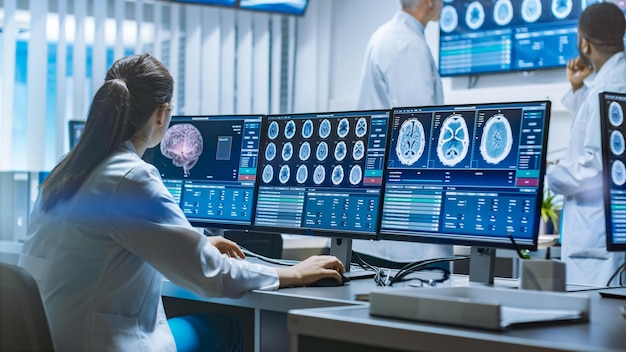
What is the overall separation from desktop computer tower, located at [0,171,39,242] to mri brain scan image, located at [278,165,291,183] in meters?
2.10

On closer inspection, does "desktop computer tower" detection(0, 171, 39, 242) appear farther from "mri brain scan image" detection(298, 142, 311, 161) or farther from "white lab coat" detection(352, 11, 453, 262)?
"mri brain scan image" detection(298, 142, 311, 161)

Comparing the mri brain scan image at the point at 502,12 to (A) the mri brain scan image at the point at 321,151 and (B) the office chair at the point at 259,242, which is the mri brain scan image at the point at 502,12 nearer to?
(B) the office chair at the point at 259,242

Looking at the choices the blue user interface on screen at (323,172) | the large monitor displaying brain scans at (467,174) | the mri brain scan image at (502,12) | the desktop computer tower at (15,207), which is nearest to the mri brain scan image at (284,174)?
the blue user interface on screen at (323,172)

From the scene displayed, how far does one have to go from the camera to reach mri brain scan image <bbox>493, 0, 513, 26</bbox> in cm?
464

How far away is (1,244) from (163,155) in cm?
153

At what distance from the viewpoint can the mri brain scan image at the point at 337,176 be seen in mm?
2391

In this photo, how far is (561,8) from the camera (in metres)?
4.44

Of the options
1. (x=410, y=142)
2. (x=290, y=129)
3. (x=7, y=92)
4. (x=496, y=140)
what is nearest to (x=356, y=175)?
(x=410, y=142)

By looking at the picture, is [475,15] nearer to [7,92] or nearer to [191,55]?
[191,55]

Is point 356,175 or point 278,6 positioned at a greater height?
point 278,6

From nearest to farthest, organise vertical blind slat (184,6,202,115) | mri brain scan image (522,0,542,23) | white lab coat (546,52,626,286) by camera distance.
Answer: white lab coat (546,52,626,286)
mri brain scan image (522,0,542,23)
vertical blind slat (184,6,202,115)

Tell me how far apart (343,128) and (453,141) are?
0.36 m

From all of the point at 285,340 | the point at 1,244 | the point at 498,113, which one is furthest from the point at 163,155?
the point at 1,244

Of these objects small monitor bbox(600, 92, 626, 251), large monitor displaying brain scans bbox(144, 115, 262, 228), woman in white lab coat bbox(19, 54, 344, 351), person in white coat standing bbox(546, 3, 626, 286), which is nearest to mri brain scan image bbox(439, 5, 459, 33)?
person in white coat standing bbox(546, 3, 626, 286)
